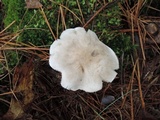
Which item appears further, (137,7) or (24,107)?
(137,7)

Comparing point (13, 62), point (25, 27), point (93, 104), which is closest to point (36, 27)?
point (25, 27)

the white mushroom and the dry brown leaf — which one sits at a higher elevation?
the white mushroom

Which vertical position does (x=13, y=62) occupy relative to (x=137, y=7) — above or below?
below

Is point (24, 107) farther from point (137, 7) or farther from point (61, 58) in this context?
point (137, 7)

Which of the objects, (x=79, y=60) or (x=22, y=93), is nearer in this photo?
(x=79, y=60)

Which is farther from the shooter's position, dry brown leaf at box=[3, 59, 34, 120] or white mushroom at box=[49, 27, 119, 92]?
dry brown leaf at box=[3, 59, 34, 120]

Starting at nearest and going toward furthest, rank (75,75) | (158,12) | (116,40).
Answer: (75,75) → (116,40) → (158,12)

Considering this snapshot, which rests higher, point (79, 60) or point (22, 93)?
point (79, 60)

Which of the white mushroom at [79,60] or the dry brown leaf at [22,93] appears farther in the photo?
the dry brown leaf at [22,93]
